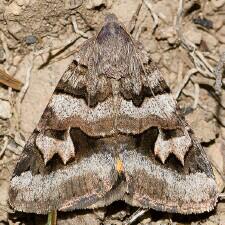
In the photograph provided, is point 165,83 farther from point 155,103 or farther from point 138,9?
point 138,9

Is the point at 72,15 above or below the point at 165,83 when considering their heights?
above

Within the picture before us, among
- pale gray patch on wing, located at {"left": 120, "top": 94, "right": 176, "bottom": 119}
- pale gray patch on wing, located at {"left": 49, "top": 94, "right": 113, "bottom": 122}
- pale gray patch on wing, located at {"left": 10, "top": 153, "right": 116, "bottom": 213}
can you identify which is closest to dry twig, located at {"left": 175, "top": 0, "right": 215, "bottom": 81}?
pale gray patch on wing, located at {"left": 120, "top": 94, "right": 176, "bottom": 119}

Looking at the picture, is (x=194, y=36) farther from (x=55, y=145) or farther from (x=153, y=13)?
(x=55, y=145)

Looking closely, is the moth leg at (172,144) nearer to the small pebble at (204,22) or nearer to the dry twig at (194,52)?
the dry twig at (194,52)

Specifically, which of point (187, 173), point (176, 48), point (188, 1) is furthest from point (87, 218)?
point (188, 1)

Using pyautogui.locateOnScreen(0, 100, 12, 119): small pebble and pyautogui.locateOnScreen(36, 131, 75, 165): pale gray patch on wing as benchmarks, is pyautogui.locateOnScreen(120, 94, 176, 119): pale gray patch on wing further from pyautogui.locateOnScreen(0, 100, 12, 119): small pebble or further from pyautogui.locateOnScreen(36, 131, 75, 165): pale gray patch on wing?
pyautogui.locateOnScreen(0, 100, 12, 119): small pebble

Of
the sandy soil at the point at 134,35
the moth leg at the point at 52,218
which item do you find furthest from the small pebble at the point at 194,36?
the moth leg at the point at 52,218

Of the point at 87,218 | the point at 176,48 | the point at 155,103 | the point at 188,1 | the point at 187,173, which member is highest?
the point at 188,1

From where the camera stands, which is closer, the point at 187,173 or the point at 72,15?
the point at 187,173
